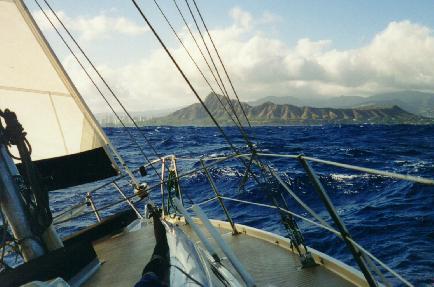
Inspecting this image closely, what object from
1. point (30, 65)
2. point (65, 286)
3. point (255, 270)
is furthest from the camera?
point (30, 65)

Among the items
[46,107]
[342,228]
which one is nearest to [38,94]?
[46,107]

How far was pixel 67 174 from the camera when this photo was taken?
5.83m

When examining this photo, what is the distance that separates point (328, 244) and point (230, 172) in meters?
12.6

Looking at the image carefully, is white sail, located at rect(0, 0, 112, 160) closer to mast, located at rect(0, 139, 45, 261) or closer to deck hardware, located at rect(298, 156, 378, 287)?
mast, located at rect(0, 139, 45, 261)

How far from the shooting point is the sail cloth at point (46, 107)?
566 cm

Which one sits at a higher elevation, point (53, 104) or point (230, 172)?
point (53, 104)

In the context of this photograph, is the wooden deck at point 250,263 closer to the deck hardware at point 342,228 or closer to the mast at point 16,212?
the mast at point 16,212

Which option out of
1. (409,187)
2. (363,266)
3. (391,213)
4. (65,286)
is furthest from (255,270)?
(409,187)

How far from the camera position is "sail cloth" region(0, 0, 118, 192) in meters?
5.66

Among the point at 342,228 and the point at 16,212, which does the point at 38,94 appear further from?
the point at 342,228

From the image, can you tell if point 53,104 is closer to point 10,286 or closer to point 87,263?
point 87,263

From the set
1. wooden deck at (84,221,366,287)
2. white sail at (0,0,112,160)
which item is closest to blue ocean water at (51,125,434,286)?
wooden deck at (84,221,366,287)

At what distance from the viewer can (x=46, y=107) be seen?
19.8 ft

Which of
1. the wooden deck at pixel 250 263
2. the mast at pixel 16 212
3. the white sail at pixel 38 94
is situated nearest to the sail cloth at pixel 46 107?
the white sail at pixel 38 94
